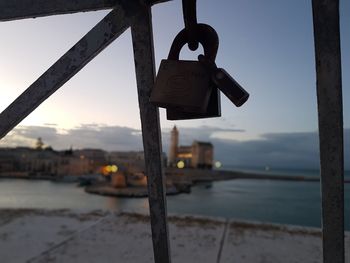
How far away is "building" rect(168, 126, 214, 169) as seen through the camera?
3199 inches

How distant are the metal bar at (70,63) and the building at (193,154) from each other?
77.3 m

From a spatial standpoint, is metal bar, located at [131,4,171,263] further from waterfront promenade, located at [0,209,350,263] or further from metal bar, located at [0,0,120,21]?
waterfront promenade, located at [0,209,350,263]

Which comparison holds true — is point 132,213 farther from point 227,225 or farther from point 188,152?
point 188,152

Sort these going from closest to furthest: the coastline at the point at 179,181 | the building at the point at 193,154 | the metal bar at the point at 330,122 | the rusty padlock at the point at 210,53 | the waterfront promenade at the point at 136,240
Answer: the metal bar at the point at 330,122 → the rusty padlock at the point at 210,53 → the waterfront promenade at the point at 136,240 → the coastline at the point at 179,181 → the building at the point at 193,154

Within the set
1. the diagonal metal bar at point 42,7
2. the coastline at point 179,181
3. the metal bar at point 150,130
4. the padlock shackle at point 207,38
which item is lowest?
the coastline at point 179,181

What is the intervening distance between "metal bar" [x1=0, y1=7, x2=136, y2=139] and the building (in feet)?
254

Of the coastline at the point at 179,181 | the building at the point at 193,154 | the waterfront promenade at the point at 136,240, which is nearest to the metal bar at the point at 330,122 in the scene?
the waterfront promenade at the point at 136,240

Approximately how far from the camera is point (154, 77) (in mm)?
1003

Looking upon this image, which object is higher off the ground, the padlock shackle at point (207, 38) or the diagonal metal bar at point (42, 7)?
the diagonal metal bar at point (42, 7)

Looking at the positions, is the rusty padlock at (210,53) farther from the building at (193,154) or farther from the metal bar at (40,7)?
the building at (193,154)

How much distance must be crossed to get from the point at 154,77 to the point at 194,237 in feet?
8.73

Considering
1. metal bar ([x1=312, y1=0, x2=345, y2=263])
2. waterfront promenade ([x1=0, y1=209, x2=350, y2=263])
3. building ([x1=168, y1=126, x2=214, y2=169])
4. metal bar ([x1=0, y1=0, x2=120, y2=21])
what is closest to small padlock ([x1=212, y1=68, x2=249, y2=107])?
metal bar ([x1=312, y1=0, x2=345, y2=263])

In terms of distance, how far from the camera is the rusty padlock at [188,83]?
849mm

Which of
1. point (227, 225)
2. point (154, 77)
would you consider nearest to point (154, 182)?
point (154, 77)
